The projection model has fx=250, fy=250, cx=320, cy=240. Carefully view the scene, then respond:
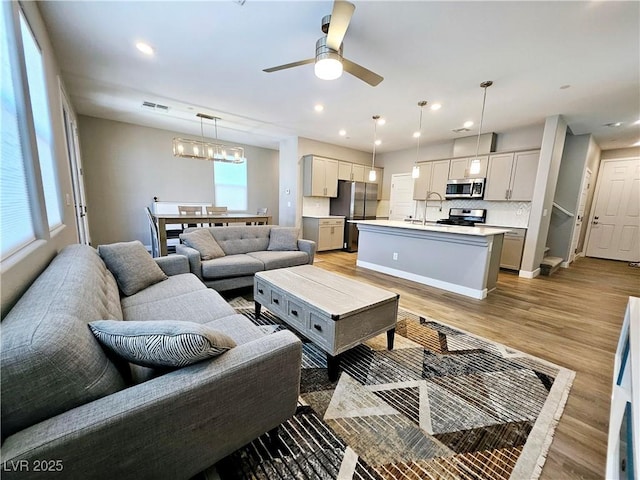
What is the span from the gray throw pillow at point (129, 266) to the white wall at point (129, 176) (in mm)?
4227

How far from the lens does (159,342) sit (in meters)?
0.86

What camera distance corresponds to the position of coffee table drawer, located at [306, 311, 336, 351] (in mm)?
1686

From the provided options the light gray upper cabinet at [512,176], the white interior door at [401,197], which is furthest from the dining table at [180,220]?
the light gray upper cabinet at [512,176]

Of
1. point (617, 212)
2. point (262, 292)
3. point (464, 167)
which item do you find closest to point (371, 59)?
point (262, 292)

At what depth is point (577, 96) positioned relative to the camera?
322 centimetres

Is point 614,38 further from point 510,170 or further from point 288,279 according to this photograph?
point 288,279

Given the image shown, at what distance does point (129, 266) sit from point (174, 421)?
5.55 feet

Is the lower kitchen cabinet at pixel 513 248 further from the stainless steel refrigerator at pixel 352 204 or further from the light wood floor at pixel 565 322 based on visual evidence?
the stainless steel refrigerator at pixel 352 204

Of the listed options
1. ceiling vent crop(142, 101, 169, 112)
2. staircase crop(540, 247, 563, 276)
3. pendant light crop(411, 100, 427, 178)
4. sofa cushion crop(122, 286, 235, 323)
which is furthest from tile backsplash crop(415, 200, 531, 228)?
ceiling vent crop(142, 101, 169, 112)

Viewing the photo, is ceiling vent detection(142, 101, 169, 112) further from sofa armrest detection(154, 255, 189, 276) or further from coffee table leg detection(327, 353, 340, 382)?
coffee table leg detection(327, 353, 340, 382)

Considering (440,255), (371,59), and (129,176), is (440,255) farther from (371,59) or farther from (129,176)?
(129,176)

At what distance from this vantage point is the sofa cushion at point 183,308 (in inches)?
64.0

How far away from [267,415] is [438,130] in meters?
5.46

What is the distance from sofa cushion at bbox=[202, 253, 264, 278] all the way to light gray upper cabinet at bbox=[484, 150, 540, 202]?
465 centimetres
